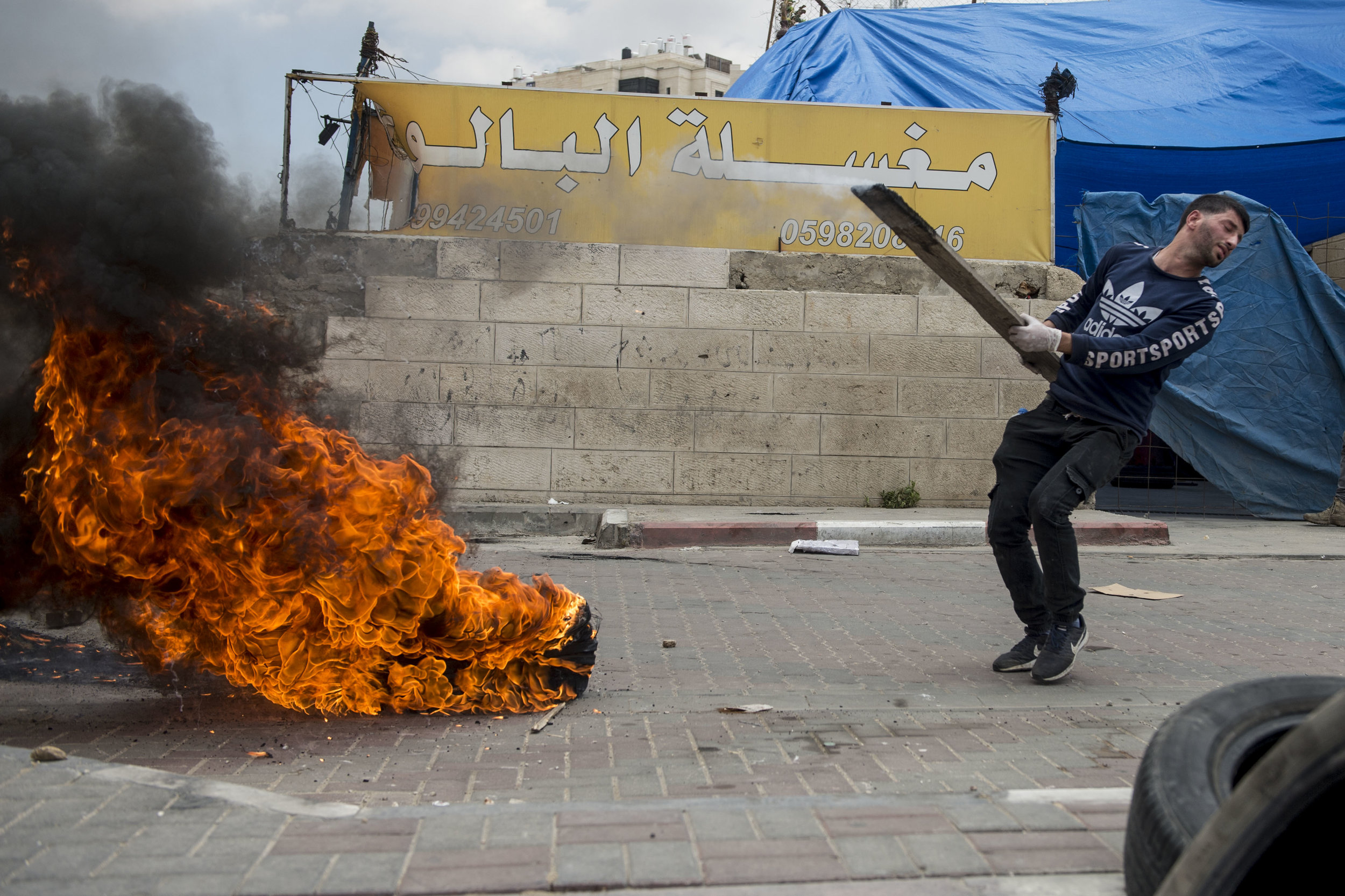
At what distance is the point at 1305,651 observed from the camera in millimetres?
5227

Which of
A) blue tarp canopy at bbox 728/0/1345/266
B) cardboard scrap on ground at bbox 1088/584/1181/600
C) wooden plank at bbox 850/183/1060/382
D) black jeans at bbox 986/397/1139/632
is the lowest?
cardboard scrap on ground at bbox 1088/584/1181/600

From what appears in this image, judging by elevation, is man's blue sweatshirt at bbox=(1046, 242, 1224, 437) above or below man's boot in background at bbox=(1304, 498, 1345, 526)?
above

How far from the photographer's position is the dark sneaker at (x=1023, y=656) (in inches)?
184

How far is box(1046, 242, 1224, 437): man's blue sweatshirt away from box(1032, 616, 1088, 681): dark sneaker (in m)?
0.91

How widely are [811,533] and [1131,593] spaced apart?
298 cm

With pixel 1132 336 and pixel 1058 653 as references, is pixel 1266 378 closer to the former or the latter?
pixel 1132 336

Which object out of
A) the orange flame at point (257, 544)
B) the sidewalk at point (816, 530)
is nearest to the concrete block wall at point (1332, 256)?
the sidewalk at point (816, 530)

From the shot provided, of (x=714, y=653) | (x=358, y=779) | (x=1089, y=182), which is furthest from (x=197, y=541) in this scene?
(x=1089, y=182)

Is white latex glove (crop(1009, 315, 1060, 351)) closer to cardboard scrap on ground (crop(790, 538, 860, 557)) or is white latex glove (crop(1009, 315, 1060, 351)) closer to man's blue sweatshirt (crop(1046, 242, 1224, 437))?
man's blue sweatshirt (crop(1046, 242, 1224, 437))

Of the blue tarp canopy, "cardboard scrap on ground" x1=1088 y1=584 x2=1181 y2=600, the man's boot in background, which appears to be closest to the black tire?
"cardboard scrap on ground" x1=1088 y1=584 x2=1181 y2=600

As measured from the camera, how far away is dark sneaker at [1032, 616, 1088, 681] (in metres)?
4.46

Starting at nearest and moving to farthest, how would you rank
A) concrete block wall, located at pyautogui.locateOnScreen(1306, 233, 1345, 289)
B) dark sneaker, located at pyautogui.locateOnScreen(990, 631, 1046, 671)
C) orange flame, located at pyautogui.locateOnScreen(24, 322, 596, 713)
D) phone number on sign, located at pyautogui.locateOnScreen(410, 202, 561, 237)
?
orange flame, located at pyautogui.locateOnScreen(24, 322, 596, 713)
dark sneaker, located at pyautogui.locateOnScreen(990, 631, 1046, 671)
phone number on sign, located at pyautogui.locateOnScreen(410, 202, 561, 237)
concrete block wall, located at pyautogui.locateOnScreen(1306, 233, 1345, 289)

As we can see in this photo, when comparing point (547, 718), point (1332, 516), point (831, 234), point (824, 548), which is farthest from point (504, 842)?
point (1332, 516)

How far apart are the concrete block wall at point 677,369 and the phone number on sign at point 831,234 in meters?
0.19
